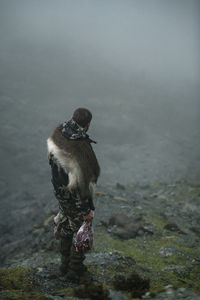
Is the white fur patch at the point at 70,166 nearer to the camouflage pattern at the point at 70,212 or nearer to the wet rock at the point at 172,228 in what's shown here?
the camouflage pattern at the point at 70,212

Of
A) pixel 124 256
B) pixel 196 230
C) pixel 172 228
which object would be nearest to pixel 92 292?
pixel 124 256

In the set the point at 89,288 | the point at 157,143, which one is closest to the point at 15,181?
the point at 89,288

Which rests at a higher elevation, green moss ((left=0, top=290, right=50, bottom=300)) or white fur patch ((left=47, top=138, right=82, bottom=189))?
white fur patch ((left=47, top=138, right=82, bottom=189))

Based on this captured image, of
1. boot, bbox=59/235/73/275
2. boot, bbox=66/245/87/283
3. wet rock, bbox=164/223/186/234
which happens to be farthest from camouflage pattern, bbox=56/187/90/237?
wet rock, bbox=164/223/186/234

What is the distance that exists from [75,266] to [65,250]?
1.26 ft

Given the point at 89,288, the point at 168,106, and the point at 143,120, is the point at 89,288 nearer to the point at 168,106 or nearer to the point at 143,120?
the point at 143,120

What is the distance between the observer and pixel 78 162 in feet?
15.4

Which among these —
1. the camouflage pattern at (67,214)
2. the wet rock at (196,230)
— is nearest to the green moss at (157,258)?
the camouflage pattern at (67,214)

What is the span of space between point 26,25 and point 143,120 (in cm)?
5375

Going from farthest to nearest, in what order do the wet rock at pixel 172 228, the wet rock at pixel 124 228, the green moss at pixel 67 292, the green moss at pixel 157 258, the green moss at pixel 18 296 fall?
the wet rock at pixel 172 228 < the wet rock at pixel 124 228 < the green moss at pixel 157 258 < the green moss at pixel 67 292 < the green moss at pixel 18 296

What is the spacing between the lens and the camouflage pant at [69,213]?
4973 mm

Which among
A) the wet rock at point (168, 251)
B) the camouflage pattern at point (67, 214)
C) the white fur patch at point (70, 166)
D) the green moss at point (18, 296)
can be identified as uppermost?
the white fur patch at point (70, 166)

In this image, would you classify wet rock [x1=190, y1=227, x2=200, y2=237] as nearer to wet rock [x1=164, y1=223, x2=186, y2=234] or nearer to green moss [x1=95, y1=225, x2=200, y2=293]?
wet rock [x1=164, y1=223, x2=186, y2=234]

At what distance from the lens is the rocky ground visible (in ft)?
15.7
